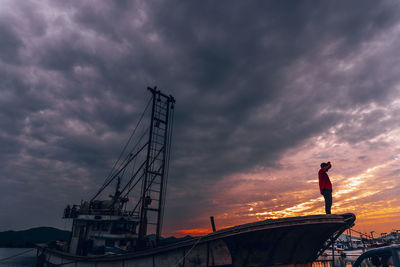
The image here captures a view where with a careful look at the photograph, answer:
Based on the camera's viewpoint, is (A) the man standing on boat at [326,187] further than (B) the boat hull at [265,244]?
Yes

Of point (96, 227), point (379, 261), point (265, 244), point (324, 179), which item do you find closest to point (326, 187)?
point (324, 179)

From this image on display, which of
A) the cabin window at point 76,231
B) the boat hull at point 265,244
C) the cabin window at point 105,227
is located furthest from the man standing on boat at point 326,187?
the cabin window at point 76,231

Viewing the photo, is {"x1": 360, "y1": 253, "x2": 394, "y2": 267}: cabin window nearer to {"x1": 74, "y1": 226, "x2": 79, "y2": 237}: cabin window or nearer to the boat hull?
the boat hull

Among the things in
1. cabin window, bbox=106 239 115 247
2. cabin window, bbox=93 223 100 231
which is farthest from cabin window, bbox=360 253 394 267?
cabin window, bbox=93 223 100 231

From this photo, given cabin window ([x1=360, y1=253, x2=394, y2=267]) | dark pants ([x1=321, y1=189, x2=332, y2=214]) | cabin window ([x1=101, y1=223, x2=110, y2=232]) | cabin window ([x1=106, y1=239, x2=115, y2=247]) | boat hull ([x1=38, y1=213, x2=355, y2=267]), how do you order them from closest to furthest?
cabin window ([x1=360, y1=253, x2=394, y2=267]) → boat hull ([x1=38, y1=213, x2=355, y2=267]) → dark pants ([x1=321, y1=189, x2=332, y2=214]) → cabin window ([x1=106, y1=239, x2=115, y2=247]) → cabin window ([x1=101, y1=223, x2=110, y2=232])

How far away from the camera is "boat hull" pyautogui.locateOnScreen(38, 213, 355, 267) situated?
9492mm

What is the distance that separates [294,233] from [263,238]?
1330mm

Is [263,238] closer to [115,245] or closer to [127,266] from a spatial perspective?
[127,266]

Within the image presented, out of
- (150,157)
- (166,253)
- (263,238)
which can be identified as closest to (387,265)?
(263,238)

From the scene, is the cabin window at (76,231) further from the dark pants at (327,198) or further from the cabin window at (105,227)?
the dark pants at (327,198)

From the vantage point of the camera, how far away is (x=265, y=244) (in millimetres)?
10172

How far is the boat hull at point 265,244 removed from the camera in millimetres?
9492

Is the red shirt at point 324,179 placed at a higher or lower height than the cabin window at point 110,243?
higher

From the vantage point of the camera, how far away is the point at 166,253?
12023mm
